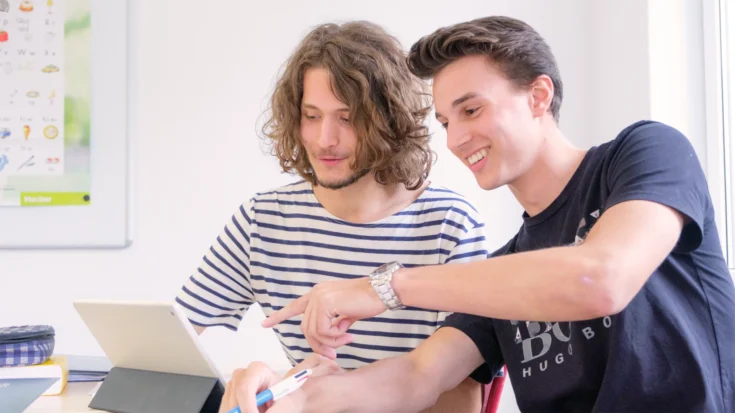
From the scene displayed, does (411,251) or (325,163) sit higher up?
(325,163)

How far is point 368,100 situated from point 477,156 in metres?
0.36

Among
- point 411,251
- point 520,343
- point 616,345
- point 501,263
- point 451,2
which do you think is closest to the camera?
point 501,263

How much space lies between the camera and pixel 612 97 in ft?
7.55

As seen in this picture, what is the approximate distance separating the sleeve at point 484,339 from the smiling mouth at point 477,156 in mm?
281

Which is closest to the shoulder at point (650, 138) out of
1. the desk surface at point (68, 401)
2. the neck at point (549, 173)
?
the neck at point (549, 173)

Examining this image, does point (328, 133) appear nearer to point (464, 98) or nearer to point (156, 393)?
point (464, 98)

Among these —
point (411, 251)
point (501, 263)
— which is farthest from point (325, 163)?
point (501, 263)

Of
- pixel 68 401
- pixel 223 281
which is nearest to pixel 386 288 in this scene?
pixel 223 281

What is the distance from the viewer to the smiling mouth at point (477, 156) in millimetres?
1245

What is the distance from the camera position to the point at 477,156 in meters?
1.26

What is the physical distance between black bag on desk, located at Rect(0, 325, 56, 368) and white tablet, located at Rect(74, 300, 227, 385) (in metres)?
0.36

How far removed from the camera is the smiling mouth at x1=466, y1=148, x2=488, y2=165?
1245 millimetres

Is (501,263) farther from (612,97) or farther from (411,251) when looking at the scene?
(612,97)

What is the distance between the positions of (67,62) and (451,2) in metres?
1.31
